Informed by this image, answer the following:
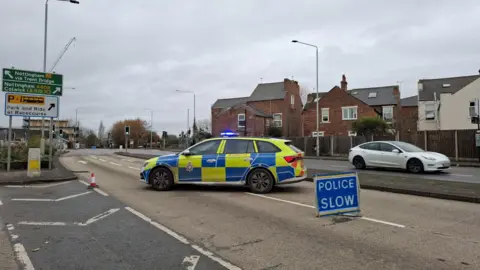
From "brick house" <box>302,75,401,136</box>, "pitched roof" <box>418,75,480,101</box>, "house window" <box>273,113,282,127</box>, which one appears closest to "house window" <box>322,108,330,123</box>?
"brick house" <box>302,75,401,136</box>

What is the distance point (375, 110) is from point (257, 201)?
43233 mm

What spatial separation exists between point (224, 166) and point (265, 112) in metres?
48.5

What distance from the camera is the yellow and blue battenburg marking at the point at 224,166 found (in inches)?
412

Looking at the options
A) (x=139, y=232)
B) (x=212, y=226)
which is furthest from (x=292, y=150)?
(x=139, y=232)

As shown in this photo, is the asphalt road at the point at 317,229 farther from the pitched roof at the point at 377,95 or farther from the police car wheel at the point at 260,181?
the pitched roof at the point at 377,95

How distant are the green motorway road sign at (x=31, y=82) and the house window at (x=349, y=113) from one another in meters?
37.3

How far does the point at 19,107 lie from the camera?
54.5 ft

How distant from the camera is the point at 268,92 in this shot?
61.3 m

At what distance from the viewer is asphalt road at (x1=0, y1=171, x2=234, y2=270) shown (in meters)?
4.81

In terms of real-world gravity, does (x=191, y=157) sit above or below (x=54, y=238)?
above

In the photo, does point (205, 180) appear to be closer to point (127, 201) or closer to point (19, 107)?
point (127, 201)

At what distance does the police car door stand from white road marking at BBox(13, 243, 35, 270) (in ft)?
19.5

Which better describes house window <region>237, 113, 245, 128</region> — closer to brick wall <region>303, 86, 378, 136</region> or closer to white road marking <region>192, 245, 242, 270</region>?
brick wall <region>303, 86, 378, 136</region>

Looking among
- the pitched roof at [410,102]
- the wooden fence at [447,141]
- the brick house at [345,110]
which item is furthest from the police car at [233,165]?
the pitched roof at [410,102]
